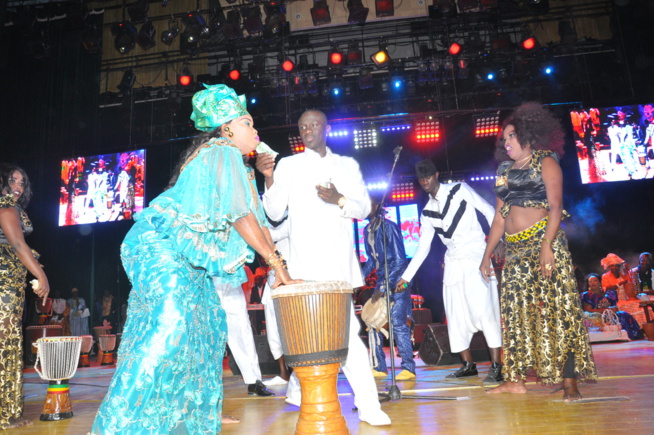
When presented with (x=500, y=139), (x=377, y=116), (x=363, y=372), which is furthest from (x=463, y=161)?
(x=363, y=372)

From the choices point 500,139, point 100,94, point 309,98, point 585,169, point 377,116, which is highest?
point 100,94

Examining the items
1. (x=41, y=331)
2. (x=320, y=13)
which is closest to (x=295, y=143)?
(x=320, y=13)

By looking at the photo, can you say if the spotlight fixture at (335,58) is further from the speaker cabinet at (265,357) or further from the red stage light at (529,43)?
the speaker cabinet at (265,357)

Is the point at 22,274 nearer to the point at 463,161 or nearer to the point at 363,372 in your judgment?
the point at 363,372

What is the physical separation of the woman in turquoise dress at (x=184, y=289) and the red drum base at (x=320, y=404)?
47 centimetres

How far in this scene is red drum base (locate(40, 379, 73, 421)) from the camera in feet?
12.9

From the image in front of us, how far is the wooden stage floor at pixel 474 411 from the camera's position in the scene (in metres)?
2.81

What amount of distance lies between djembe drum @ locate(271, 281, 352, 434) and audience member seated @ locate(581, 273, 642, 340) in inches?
357

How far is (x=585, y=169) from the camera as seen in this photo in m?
12.6

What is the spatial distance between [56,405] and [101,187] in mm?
11393

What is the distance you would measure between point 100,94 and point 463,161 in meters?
10.2

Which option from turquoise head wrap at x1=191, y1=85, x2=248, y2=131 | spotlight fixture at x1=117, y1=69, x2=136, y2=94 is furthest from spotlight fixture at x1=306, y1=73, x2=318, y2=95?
turquoise head wrap at x1=191, y1=85, x2=248, y2=131

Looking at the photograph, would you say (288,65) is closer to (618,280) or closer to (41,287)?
(618,280)

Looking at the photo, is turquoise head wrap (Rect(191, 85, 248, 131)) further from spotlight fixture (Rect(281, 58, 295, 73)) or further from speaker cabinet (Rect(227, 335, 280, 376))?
spotlight fixture (Rect(281, 58, 295, 73))
